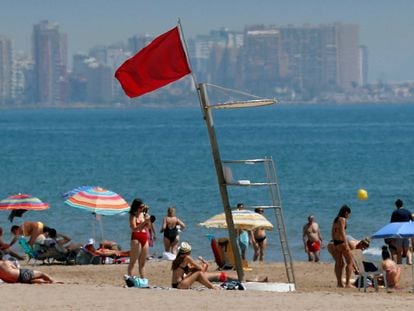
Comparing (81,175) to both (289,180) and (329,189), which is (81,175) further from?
(329,189)

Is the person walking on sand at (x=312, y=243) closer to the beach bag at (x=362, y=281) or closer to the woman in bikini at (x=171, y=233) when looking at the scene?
the woman in bikini at (x=171, y=233)

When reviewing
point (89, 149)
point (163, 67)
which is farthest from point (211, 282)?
point (89, 149)

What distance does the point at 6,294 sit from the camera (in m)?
15.6

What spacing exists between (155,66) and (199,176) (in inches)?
1646

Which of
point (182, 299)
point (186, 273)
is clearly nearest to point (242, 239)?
point (186, 273)

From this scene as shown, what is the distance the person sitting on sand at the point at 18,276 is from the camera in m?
16.8

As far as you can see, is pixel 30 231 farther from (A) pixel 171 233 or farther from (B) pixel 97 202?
(A) pixel 171 233

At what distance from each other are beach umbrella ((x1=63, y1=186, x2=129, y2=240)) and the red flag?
600cm

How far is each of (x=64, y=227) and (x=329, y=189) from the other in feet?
66.3

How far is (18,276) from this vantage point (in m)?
16.9

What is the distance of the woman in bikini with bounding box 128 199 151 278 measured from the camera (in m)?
18.4

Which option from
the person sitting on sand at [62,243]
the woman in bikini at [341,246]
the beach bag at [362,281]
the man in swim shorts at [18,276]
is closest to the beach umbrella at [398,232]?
the woman in bikini at [341,246]

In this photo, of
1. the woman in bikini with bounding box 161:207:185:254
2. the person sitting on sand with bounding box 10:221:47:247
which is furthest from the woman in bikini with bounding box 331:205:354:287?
the person sitting on sand with bounding box 10:221:47:247

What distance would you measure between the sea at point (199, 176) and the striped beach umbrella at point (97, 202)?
145cm
